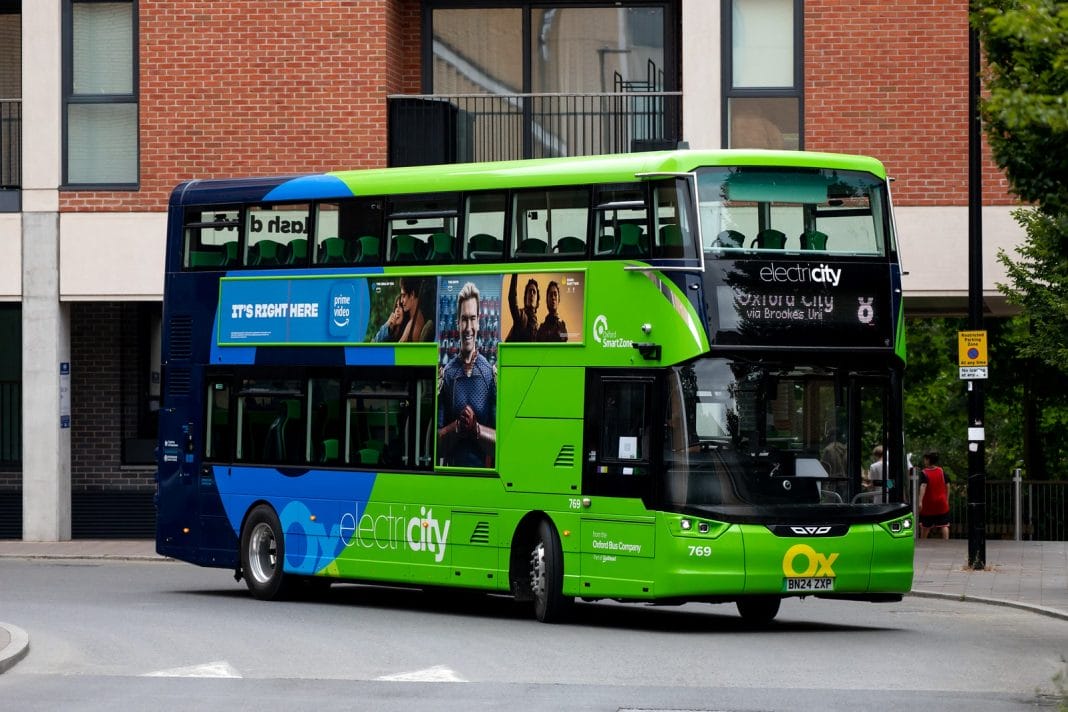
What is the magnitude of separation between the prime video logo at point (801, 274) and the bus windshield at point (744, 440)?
2.24 ft

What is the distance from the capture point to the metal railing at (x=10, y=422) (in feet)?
103

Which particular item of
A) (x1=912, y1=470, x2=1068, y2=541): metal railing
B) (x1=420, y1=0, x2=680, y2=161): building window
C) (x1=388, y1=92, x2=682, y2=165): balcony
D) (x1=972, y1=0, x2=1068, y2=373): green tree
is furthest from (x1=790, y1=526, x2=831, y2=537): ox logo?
(x1=912, y1=470, x2=1068, y2=541): metal railing

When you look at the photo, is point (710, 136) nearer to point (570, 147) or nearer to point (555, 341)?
point (570, 147)

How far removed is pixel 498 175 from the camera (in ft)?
59.1

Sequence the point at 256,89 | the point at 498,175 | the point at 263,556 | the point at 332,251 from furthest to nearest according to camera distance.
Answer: the point at 256,89, the point at 263,556, the point at 332,251, the point at 498,175

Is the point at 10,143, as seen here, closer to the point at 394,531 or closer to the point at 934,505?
the point at 394,531

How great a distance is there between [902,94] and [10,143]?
42.4 feet

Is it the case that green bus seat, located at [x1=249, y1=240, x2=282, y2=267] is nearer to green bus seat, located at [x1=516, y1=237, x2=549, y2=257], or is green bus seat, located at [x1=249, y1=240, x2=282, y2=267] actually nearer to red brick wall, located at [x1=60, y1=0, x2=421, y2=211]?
green bus seat, located at [x1=516, y1=237, x2=549, y2=257]

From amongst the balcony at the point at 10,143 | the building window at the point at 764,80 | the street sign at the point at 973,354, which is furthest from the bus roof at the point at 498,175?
the balcony at the point at 10,143

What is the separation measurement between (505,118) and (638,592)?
45.3 ft

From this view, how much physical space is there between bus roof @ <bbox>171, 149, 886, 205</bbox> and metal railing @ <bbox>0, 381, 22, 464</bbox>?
1099 centimetres

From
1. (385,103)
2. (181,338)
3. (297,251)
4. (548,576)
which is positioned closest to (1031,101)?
(548,576)

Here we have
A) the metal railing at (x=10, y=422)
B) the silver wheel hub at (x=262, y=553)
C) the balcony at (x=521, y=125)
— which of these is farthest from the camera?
the metal railing at (x=10, y=422)

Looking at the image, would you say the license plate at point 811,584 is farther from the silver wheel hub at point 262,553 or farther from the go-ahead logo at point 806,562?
the silver wheel hub at point 262,553
